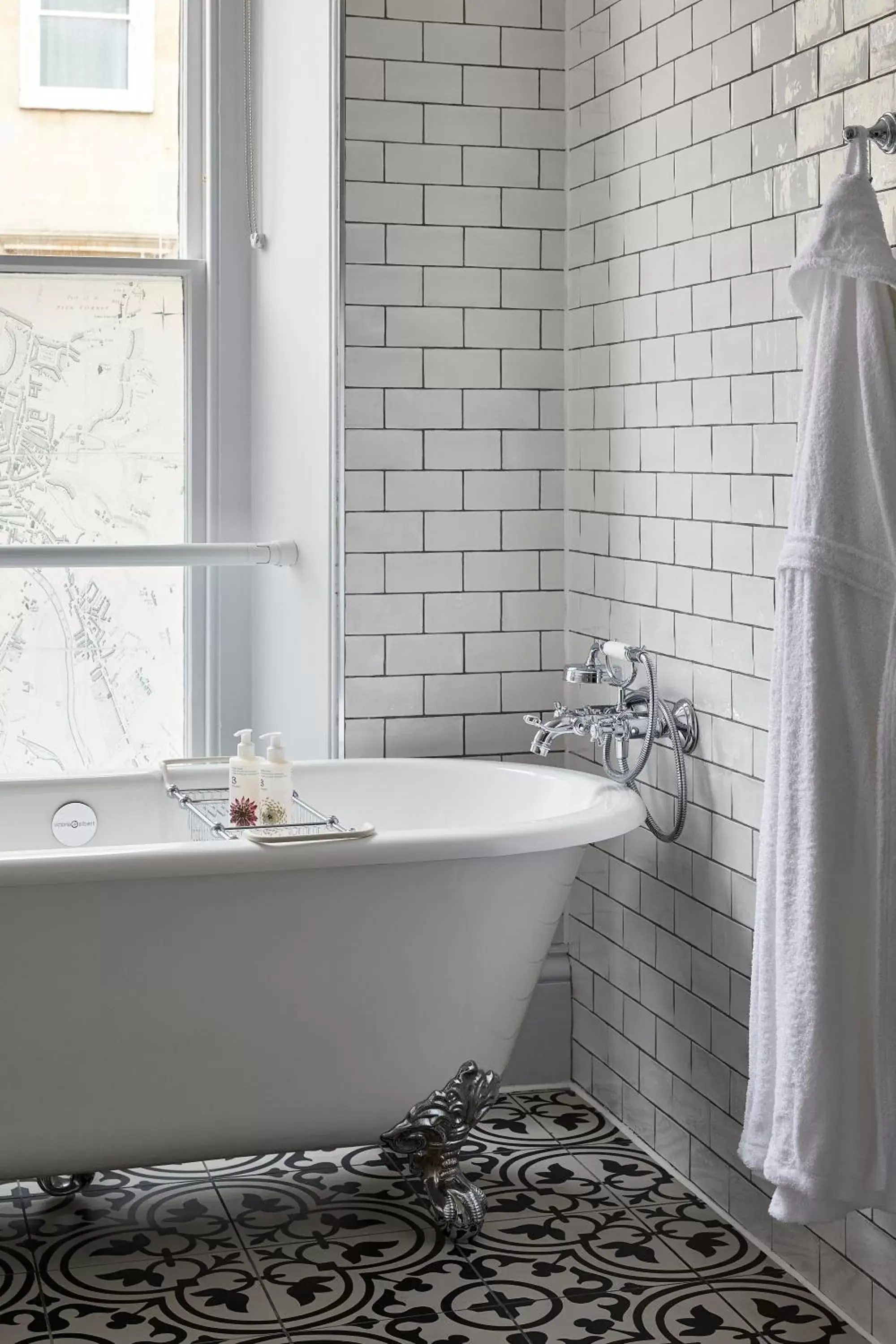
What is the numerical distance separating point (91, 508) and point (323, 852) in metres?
1.55

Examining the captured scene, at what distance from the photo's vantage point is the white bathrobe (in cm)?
193

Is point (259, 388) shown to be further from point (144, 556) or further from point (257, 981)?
point (257, 981)

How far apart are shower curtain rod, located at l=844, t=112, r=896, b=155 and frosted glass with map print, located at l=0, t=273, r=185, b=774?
194cm

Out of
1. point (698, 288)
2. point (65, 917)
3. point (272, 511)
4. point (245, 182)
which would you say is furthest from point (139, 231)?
point (65, 917)

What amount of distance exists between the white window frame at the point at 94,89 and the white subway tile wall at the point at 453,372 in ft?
2.24

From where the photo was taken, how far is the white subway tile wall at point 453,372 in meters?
3.06

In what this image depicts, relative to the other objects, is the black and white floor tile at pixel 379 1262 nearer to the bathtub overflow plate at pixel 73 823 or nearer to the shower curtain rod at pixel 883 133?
the bathtub overflow plate at pixel 73 823

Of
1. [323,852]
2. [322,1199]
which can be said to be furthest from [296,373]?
[322,1199]

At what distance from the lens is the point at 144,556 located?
334 cm

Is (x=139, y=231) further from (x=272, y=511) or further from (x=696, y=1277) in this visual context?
(x=696, y=1277)

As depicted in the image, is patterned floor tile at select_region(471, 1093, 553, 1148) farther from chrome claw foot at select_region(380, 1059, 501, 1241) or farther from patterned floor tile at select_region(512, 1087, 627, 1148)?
chrome claw foot at select_region(380, 1059, 501, 1241)

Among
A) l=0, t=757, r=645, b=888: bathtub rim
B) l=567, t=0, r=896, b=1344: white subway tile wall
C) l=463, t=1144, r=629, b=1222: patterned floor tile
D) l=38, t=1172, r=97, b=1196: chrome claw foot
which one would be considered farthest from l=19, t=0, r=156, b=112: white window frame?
l=463, t=1144, r=629, b=1222: patterned floor tile

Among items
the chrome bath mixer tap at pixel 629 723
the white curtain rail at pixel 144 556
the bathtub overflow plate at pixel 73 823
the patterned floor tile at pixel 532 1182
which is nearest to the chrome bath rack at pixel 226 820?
the bathtub overflow plate at pixel 73 823

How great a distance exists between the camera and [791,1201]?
76.9 inches
